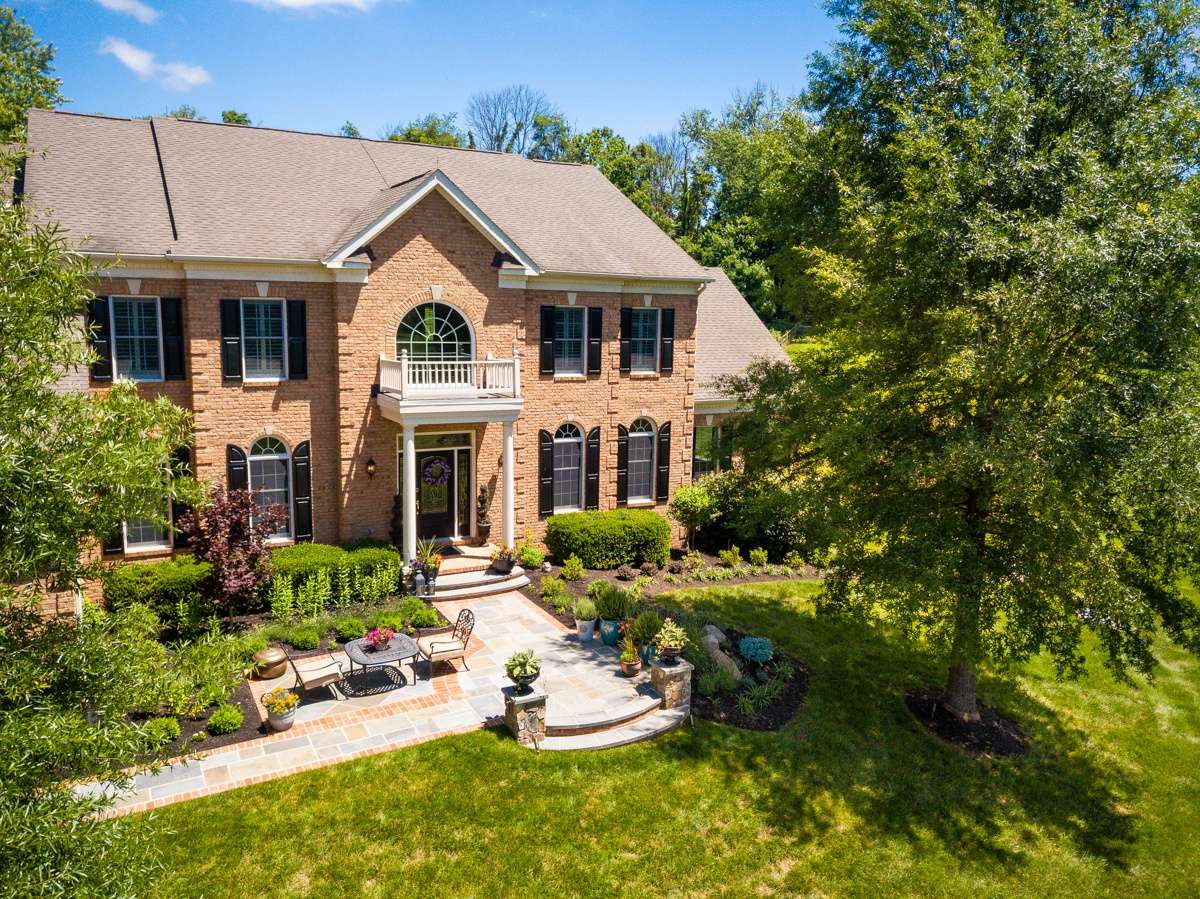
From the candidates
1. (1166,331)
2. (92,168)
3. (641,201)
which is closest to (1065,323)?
(1166,331)

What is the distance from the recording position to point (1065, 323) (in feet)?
35.9

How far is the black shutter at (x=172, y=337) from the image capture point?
16.8m

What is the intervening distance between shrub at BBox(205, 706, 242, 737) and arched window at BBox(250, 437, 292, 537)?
6.39 meters

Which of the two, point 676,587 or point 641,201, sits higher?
point 641,201

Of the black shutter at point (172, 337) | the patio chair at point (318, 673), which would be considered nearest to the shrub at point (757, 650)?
the patio chair at point (318, 673)

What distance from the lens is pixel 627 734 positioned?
12.8 m

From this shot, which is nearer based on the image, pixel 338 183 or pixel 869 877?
pixel 869 877

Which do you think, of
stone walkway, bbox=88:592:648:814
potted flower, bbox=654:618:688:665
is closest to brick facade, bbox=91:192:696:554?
stone walkway, bbox=88:592:648:814

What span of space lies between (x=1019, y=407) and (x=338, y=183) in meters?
17.0

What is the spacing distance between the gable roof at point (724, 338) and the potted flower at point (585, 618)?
29.9 ft

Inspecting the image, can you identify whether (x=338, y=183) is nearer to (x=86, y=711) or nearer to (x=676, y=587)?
(x=676, y=587)

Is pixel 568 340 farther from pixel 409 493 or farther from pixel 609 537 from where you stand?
pixel 409 493

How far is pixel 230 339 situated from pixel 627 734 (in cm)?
1185

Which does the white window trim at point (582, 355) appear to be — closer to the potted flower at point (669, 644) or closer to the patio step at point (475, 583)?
the patio step at point (475, 583)
